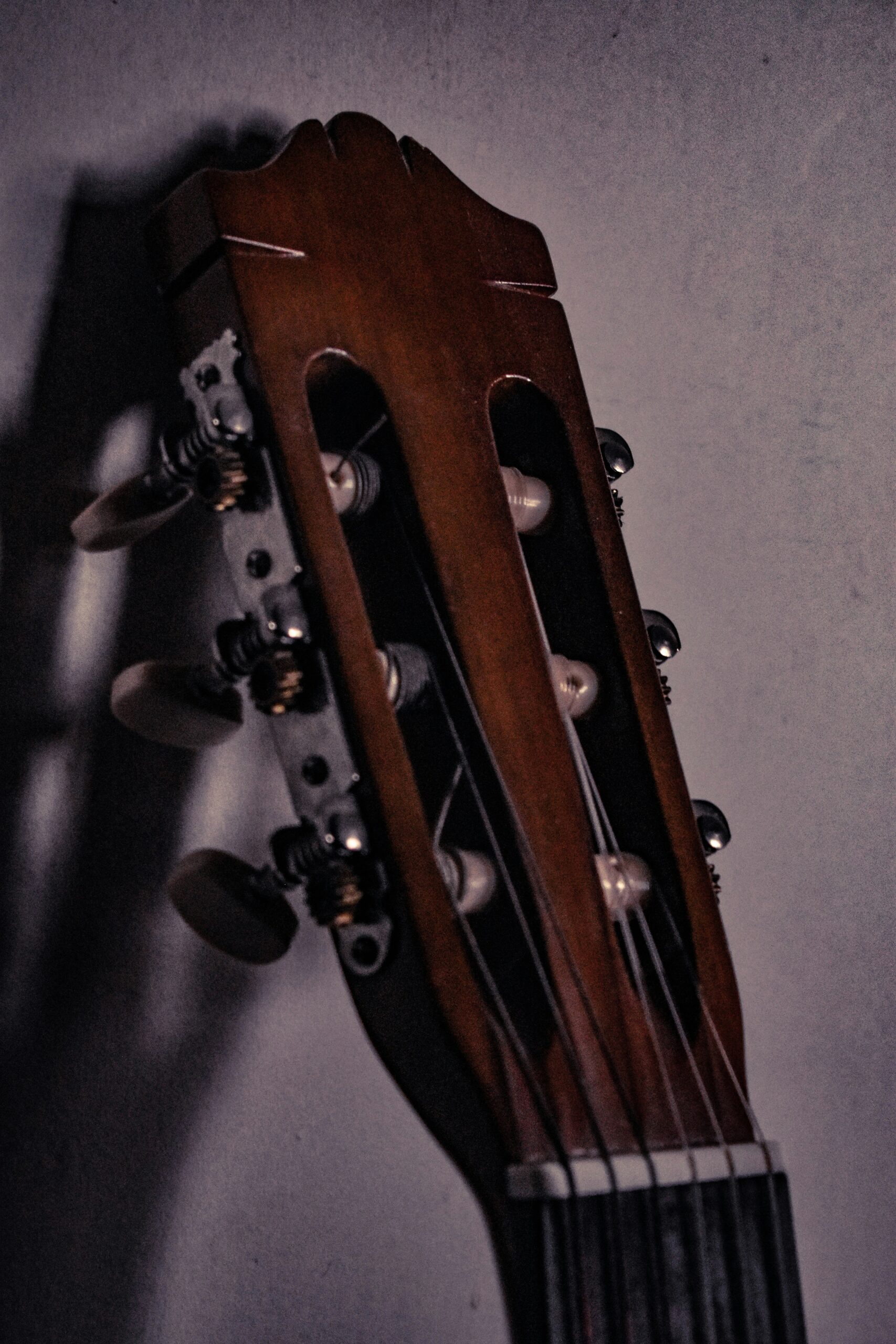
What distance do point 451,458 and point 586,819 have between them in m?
0.20

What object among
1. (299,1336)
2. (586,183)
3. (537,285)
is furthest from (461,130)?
(299,1336)

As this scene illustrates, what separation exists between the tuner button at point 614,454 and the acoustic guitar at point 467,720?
2 cm

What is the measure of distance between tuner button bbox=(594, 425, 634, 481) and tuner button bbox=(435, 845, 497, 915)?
267 mm

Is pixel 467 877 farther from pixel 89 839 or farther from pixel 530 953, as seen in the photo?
pixel 89 839

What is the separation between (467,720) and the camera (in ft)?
2.04

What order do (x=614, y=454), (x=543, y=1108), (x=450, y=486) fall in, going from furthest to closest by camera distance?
1. (x=614, y=454)
2. (x=450, y=486)
3. (x=543, y=1108)

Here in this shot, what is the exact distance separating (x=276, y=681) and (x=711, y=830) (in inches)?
11.4

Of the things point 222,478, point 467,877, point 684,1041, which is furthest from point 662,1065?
point 222,478

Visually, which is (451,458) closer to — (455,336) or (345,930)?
(455,336)

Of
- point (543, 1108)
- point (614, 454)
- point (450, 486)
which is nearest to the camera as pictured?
point (543, 1108)

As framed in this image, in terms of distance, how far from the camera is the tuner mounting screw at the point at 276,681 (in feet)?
1.79

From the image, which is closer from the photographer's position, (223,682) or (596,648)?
(223,682)

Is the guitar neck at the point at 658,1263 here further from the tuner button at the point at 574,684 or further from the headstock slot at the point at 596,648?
the tuner button at the point at 574,684

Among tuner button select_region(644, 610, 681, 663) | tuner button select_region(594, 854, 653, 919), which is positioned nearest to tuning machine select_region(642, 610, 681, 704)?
tuner button select_region(644, 610, 681, 663)
